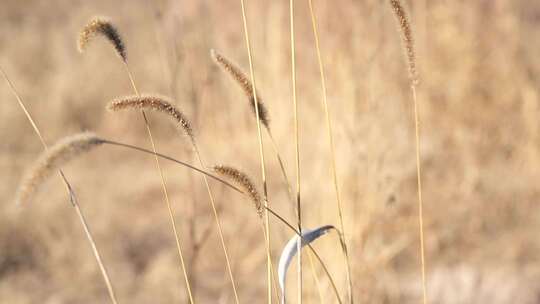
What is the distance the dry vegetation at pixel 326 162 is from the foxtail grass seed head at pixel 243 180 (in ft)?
3.06

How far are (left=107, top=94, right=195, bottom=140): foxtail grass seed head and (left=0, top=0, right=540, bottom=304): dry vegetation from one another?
3.19 feet

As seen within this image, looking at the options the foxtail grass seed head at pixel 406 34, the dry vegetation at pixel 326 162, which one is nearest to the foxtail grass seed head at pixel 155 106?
the foxtail grass seed head at pixel 406 34

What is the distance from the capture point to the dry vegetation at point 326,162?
2.25m

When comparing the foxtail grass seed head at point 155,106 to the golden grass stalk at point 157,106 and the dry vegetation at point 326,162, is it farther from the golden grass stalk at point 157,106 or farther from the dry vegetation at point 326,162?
the dry vegetation at point 326,162

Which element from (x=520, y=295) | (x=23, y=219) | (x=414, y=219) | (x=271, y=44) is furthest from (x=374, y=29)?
(x=23, y=219)

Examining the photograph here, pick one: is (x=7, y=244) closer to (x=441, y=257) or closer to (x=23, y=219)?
(x=23, y=219)

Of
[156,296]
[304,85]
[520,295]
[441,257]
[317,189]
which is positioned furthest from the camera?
[304,85]

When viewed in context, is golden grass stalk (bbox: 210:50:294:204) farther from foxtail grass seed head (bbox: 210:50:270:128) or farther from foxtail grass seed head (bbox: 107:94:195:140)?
foxtail grass seed head (bbox: 107:94:195:140)

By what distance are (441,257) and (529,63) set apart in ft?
3.52

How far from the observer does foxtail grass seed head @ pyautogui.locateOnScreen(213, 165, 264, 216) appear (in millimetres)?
854

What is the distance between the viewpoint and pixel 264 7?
3385 millimetres

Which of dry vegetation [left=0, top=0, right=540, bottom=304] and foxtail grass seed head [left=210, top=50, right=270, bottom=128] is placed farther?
dry vegetation [left=0, top=0, right=540, bottom=304]

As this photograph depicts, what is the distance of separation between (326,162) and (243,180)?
168cm

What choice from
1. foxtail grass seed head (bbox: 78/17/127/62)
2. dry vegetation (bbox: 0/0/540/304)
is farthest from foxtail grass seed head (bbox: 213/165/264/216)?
dry vegetation (bbox: 0/0/540/304)
